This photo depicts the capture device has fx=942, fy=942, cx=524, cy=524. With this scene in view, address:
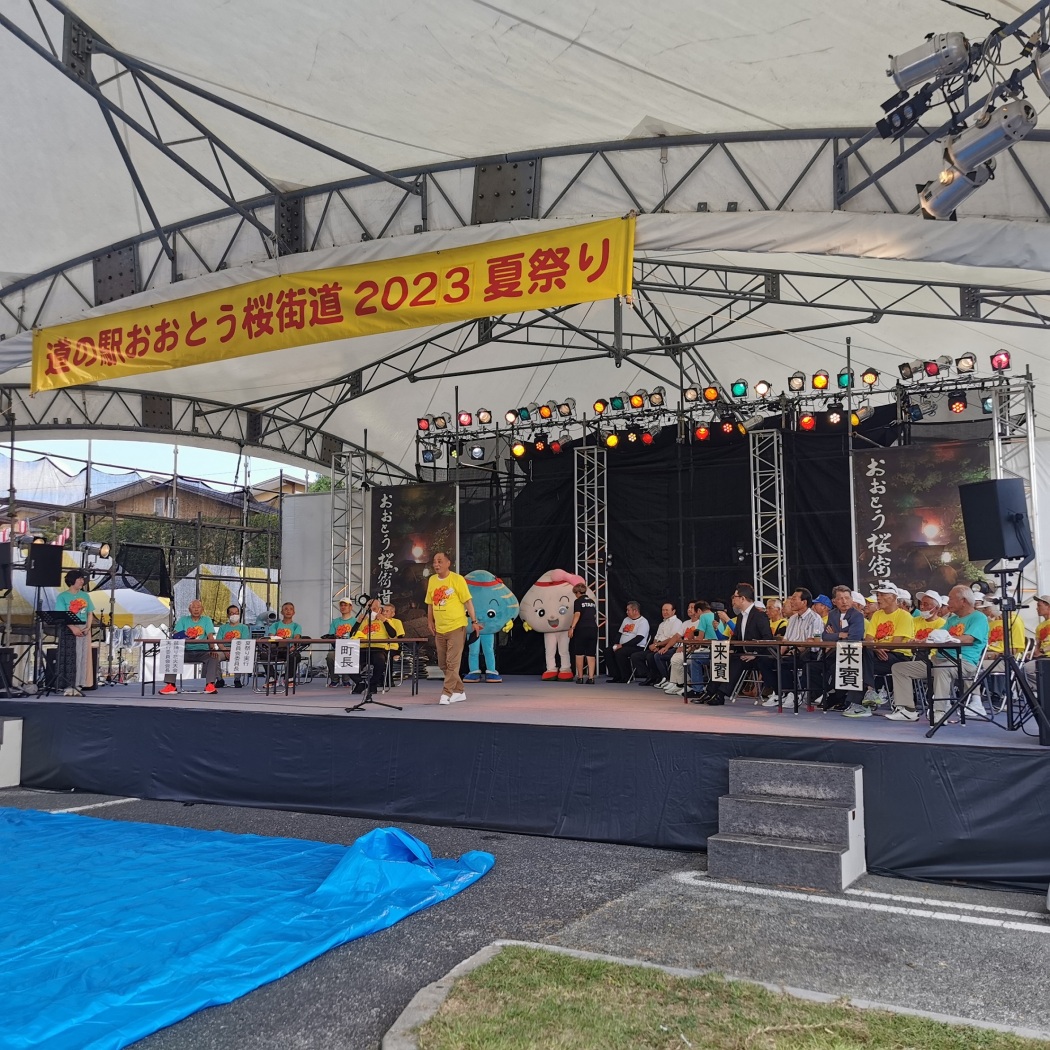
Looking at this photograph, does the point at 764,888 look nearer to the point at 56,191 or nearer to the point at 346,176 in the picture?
the point at 346,176

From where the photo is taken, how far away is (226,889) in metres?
4.56

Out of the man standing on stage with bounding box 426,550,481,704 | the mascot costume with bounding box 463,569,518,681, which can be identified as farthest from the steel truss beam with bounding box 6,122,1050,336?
the mascot costume with bounding box 463,569,518,681

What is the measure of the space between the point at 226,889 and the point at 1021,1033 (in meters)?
3.42

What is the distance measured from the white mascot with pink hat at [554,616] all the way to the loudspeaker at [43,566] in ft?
19.0

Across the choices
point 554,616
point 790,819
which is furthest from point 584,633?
point 790,819

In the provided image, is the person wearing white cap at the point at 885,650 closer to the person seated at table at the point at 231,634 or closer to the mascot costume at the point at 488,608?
the mascot costume at the point at 488,608

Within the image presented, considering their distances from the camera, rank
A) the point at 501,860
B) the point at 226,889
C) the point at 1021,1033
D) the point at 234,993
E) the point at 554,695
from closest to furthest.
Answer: the point at 1021,1033
the point at 234,993
the point at 226,889
the point at 501,860
the point at 554,695

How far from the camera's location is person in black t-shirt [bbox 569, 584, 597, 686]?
11.7m

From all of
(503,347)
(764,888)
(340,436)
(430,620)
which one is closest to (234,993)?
(764,888)

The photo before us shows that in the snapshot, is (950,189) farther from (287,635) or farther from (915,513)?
(287,635)

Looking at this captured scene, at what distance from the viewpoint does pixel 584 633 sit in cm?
1169

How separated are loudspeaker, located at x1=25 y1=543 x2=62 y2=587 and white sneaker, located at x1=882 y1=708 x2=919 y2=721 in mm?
8010

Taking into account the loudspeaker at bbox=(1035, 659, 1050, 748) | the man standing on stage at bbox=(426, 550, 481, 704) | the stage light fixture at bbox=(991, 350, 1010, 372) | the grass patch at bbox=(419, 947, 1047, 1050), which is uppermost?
the stage light fixture at bbox=(991, 350, 1010, 372)

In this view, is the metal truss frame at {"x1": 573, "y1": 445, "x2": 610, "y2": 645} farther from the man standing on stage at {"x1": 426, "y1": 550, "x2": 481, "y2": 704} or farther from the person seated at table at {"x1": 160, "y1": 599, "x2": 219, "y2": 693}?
the man standing on stage at {"x1": 426, "y1": 550, "x2": 481, "y2": 704}
